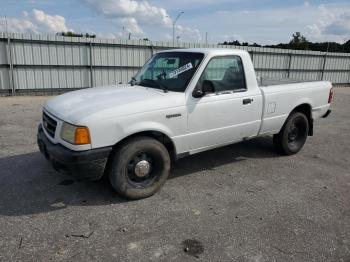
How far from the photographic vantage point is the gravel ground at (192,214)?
122 inches

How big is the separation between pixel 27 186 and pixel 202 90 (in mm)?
2729

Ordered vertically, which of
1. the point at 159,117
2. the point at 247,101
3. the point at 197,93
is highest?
the point at 197,93

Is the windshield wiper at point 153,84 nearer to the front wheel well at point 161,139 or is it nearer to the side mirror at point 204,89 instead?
the side mirror at point 204,89

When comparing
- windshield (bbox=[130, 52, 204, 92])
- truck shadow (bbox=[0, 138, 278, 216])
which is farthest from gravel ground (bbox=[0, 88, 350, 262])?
windshield (bbox=[130, 52, 204, 92])

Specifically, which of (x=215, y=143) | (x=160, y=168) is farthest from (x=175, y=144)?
(x=215, y=143)

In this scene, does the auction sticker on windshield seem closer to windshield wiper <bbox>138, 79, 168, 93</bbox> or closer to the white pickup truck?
the white pickup truck

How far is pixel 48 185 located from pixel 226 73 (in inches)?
121

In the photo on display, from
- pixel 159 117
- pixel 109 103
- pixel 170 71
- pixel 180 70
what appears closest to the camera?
pixel 109 103

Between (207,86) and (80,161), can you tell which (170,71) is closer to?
(207,86)

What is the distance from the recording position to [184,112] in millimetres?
4289

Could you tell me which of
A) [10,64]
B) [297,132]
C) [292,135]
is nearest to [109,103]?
[292,135]

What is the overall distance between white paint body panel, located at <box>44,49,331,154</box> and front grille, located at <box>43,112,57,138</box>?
9 centimetres

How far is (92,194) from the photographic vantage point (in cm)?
424

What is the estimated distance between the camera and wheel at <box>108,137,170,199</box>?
3.88 meters
